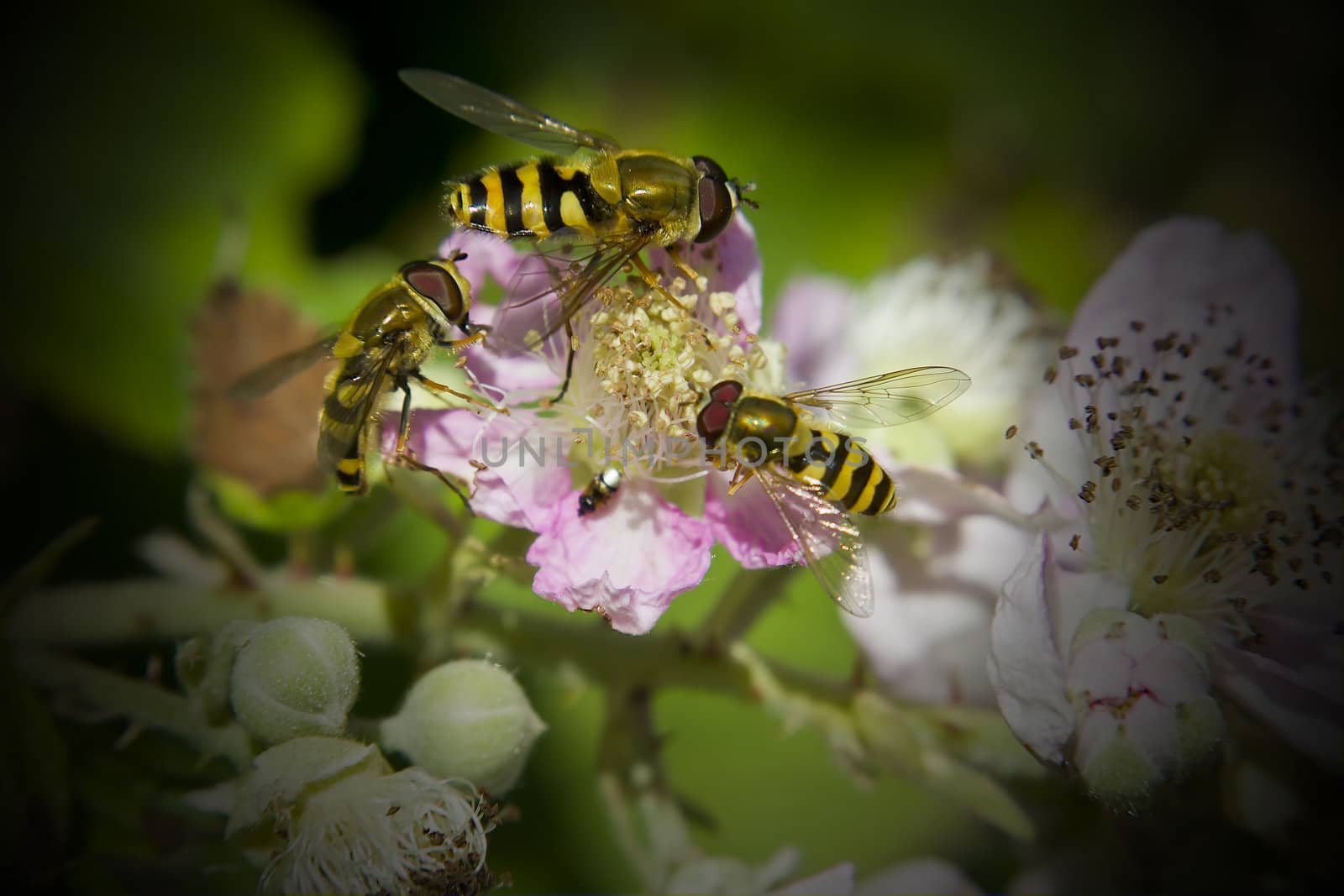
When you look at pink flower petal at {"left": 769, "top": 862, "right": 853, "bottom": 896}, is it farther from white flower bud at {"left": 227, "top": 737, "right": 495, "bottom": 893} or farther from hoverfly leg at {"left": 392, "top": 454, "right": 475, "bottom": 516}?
hoverfly leg at {"left": 392, "top": 454, "right": 475, "bottom": 516}

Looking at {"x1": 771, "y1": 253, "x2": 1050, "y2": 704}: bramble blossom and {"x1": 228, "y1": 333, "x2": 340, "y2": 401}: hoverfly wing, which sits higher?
{"x1": 771, "y1": 253, "x2": 1050, "y2": 704}: bramble blossom

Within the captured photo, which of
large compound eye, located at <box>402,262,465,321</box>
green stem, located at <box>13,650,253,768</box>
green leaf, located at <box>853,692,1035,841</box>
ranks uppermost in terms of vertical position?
large compound eye, located at <box>402,262,465,321</box>

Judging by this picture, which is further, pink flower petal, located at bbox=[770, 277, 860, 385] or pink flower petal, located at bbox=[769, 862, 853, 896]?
pink flower petal, located at bbox=[770, 277, 860, 385]

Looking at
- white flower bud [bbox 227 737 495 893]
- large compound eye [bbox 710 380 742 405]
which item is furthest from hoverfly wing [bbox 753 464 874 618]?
white flower bud [bbox 227 737 495 893]

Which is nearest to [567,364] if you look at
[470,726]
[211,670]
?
[470,726]

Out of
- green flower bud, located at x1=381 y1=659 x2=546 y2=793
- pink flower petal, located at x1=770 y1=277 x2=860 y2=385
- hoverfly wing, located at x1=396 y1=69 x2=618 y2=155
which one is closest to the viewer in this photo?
green flower bud, located at x1=381 y1=659 x2=546 y2=793

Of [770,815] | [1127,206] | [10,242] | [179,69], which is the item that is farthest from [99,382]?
[1127,206]

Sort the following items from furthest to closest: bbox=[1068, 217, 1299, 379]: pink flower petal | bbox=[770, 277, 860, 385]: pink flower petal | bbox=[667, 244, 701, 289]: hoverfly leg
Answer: bbox=[770, 277, 860, 385]: pink flower petal, bbox=[1068, 217, 1299, 379]: pink flower petal, bbox=[667, 244, 701, 289]: hoverfly leg
